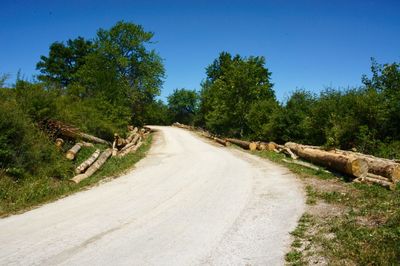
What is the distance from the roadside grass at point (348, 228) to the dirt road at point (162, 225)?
0.39m

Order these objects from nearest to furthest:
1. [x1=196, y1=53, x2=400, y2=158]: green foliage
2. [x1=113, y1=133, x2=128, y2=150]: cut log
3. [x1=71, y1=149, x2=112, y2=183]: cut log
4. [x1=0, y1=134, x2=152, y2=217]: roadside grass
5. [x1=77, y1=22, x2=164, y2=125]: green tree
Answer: [x1=0, y1=134, x2=152, y2=217]: roadside grass < [x1=71, y1=149, x2=112, y2=183]: cut log < [x1=196, y1=53, x2=400, y2=158]: green foliage < [x1=113, y1=133, x2=128, y2=150]: cut log < [x1=77, y1=22, x2=164, y2=125]: green tree

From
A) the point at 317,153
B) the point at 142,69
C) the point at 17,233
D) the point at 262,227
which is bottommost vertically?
the point at 17,233

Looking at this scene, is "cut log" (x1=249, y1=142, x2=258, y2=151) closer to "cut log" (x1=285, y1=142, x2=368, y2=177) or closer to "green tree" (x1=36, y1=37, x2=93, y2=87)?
"cut log" (x1=285, y1=142, x2=368, y2=177)

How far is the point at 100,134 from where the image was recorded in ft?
88.4

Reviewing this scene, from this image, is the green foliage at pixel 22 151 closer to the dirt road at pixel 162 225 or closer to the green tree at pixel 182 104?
the dirt road at pixel 162 225

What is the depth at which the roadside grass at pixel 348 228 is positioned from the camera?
232 inches

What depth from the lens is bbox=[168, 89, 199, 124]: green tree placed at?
276 ft

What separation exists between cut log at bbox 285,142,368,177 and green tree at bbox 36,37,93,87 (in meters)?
52.5

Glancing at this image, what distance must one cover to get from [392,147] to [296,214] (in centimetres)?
1217

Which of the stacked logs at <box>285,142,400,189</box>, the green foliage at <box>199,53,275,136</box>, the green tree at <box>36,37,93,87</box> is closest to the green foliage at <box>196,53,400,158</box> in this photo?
the green foliage at <box>199,53,275,136</box>

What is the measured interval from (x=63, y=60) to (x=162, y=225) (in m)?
61.8

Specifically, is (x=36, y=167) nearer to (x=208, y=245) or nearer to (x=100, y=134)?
(x=208, y=245)

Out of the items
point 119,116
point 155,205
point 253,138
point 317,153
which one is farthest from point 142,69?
point 155,205

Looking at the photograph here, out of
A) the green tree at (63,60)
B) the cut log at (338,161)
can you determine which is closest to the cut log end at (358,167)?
the cut log at (338,161)
